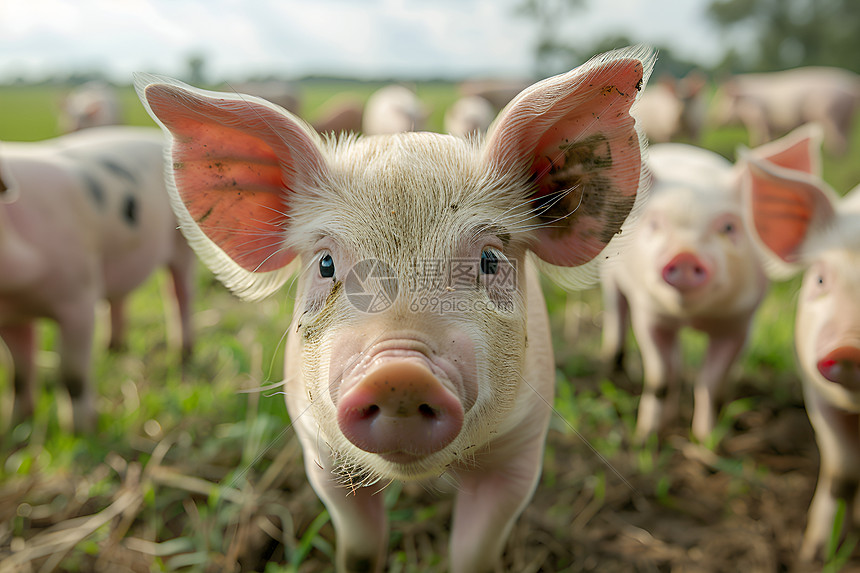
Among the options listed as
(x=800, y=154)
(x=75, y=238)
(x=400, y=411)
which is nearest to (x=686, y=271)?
(x=800, y=154)

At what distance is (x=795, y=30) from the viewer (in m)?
16.5

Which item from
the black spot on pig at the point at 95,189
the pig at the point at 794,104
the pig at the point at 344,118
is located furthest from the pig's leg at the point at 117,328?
the pig at the point at 794,104

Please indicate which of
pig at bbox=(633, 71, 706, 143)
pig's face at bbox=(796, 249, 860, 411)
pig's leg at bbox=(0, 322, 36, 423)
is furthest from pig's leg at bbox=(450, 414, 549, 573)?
pig at bbox=(633, 71, 706, 143)

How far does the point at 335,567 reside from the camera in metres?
2.04

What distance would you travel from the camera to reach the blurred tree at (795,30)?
15734mm

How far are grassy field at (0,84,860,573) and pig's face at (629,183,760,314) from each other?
0.72 metres

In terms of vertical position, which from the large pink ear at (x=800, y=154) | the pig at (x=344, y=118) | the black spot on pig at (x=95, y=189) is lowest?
the pig at (x=344, y=118)

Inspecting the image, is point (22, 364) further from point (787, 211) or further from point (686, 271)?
point (787, 211)

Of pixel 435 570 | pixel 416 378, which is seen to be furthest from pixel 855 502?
pixel 416 378

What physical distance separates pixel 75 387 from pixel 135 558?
1.06 m

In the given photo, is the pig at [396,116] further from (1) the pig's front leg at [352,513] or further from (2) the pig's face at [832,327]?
(1) the pig's front leg at [352,513]

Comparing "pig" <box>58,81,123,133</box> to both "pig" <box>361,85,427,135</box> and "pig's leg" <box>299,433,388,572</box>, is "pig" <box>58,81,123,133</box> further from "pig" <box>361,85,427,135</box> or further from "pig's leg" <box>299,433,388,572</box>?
"pig's leg" <box>299,433,388,572</box>

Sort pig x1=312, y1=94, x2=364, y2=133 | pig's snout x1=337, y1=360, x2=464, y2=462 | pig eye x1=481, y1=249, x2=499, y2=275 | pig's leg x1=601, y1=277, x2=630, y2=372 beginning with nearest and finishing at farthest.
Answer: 1. pig's snout x1=337, y1=360, x2=464, y2=462
2. pig eye x1=481, y1=249, x2=499, y2=275
3. pig's leg x1=601, y1=277, x2=630, y2=372
4. pig x1=312, y1=94, x2=364, y2=133

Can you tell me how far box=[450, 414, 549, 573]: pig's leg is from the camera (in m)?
1.53
